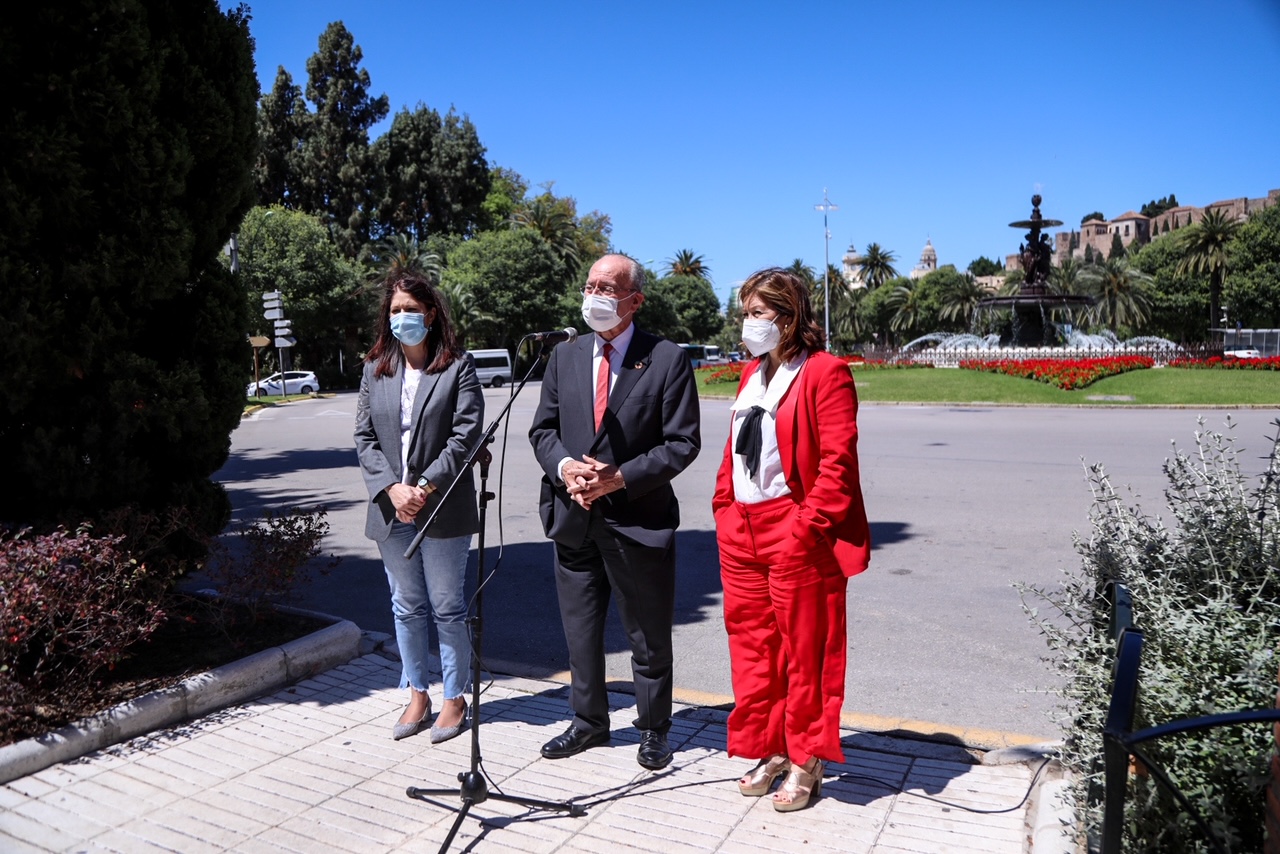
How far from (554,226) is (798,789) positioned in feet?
228

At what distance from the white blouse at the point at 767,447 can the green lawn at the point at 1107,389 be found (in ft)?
75.3

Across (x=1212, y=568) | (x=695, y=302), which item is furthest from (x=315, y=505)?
(x=695, y=302)

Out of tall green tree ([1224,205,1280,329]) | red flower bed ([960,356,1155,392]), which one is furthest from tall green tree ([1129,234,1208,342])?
red flower bed ([960,356,1155,392])

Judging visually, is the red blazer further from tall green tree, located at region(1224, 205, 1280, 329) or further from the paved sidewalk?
tall green tree, located at region(1224, 205, 1280, 329)

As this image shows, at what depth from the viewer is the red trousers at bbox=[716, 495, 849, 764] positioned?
371cm

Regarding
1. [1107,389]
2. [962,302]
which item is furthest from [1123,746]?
[962,302]

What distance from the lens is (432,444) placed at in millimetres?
4586

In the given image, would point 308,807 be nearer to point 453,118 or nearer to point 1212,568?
point 1212,568

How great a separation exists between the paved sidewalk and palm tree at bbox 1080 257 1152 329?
7181 cm

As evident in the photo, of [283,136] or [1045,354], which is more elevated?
[283,136]

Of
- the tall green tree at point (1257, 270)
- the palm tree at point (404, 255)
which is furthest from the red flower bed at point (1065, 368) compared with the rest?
the palm tree at point (404, 255)

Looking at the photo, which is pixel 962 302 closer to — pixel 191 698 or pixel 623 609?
pixel 623 609

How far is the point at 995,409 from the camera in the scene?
24422 mm

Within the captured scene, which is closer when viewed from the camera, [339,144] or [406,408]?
[406,408]
